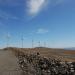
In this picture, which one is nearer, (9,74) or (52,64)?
(52,64)

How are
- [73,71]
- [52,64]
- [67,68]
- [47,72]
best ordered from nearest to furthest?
[73,71]
[67,68]
[47,72]
[52,64]

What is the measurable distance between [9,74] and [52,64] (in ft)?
17.2

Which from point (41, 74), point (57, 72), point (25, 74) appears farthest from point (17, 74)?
point (57, 72)

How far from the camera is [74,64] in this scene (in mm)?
14695

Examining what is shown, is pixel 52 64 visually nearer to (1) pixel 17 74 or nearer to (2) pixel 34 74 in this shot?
(2) pixel 34 74

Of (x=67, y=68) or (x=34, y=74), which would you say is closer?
(x=67, y=68)

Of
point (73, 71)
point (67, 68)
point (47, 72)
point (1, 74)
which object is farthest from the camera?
point (1, 74)

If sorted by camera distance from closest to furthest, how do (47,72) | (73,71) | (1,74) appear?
(73,71), (47,72), (1,74)

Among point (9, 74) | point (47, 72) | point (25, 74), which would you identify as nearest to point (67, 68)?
point (47, 72)

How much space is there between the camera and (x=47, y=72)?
1741 cm

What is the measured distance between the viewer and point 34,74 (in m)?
18.6

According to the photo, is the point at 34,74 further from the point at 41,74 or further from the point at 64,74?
the point at 64,74

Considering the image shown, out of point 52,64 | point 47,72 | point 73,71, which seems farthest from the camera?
point 52,64

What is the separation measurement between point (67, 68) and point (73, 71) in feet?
3.74
